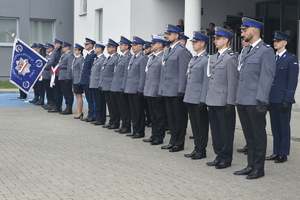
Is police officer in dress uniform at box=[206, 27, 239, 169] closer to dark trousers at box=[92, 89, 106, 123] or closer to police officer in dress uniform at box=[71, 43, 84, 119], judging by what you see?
dark trousers at box=[92, 89, 106, 123]

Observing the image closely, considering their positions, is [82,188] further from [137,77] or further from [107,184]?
[137,77]

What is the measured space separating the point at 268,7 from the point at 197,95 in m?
14.5

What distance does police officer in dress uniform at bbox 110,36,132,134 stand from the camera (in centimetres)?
1186

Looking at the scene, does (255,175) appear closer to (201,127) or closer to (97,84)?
(201,127)

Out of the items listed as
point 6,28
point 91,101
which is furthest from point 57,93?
point 6,28

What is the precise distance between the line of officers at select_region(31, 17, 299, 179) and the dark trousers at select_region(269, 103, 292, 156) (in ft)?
0.05

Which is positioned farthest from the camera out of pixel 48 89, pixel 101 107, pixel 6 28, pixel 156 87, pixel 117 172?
pixel 6 28

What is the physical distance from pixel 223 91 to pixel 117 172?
73.4 inches

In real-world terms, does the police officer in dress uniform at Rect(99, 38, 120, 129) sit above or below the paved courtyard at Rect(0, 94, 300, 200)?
above

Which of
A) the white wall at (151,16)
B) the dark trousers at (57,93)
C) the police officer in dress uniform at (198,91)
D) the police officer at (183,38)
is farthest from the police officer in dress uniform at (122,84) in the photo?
the white wall at (151,16)

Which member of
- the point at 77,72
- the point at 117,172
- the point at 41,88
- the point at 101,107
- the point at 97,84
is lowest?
the point at 117,172

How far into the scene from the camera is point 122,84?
11.7m

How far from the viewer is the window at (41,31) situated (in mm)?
33906

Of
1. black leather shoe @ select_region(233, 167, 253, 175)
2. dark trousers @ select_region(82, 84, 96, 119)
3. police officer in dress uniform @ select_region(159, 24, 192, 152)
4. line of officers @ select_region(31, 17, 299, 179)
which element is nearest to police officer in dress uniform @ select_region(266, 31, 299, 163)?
line of officers @ select_region(31, 17, 299, 179)
